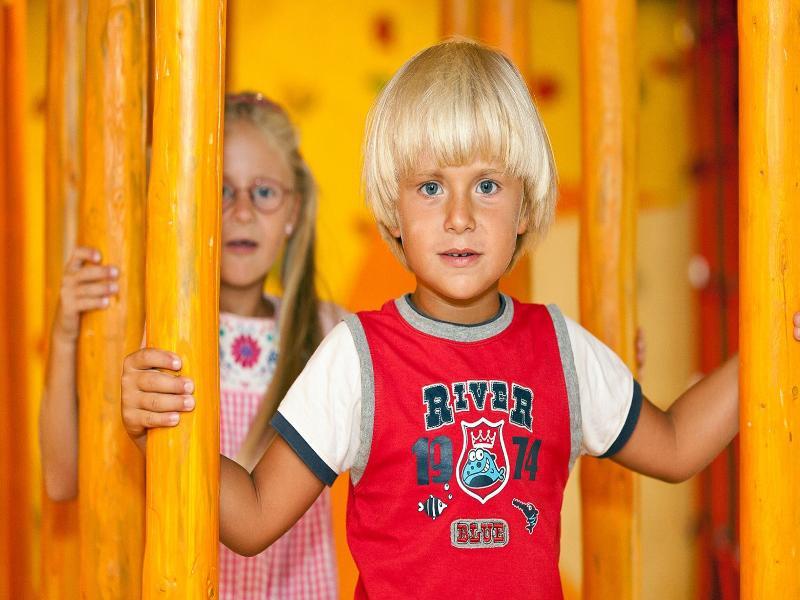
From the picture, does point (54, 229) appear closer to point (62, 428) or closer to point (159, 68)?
point (62, 428)

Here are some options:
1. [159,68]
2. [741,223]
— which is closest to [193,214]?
[159,68]

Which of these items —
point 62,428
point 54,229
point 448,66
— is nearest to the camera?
point 448,66

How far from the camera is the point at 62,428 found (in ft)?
6.88

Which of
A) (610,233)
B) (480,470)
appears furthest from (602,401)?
(610,233)

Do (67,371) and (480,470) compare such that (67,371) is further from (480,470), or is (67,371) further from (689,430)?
(689,430)

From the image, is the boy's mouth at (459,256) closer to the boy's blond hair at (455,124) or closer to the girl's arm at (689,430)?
the boy's blond hair at (455,124)

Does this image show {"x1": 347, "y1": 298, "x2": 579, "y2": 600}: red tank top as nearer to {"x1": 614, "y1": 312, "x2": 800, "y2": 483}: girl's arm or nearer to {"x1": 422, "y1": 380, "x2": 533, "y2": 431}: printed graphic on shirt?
{"x1": 422, "y1": 380, "x2": 533, "y2": 431}: printed graphic on shirt

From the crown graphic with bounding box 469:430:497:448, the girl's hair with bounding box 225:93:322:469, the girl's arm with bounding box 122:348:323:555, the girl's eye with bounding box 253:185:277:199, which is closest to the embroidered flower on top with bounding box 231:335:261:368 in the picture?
Answer: the girl's hair with bounding box 225:93:322:469

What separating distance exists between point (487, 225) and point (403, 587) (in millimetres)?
525

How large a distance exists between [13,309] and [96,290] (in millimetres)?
973

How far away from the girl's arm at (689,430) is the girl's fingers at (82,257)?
0.97 meters

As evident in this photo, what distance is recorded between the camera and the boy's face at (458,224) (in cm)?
155

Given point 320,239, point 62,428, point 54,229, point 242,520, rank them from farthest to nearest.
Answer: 1. point 320,239
2. point 54,229
3. point 62,428
4. point 242,520

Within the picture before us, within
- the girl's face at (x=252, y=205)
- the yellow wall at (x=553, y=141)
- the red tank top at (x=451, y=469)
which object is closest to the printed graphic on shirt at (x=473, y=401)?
the red tank top at (x=451, y=469)
